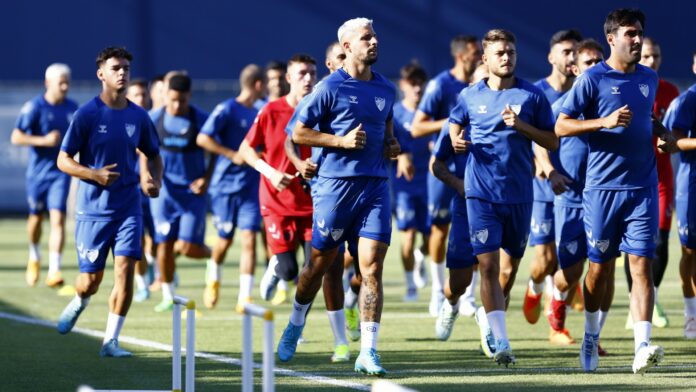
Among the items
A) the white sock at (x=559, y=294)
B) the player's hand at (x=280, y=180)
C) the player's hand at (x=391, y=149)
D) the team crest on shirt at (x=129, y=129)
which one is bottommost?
the white sock at (x=559, y=294)

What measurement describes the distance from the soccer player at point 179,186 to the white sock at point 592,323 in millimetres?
5903

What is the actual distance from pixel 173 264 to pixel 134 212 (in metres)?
3.66

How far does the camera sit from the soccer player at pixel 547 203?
13.1 metres

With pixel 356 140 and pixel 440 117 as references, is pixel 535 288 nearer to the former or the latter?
pixel 440 117

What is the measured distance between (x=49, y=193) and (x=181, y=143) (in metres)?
2.50

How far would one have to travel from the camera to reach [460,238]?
11961 mm

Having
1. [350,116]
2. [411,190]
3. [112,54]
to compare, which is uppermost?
[112,54]

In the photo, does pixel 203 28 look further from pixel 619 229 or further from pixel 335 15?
pixel 619 229

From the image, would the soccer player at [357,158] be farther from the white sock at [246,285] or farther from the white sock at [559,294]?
the white sock at [246,285]

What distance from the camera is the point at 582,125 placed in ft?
34.2

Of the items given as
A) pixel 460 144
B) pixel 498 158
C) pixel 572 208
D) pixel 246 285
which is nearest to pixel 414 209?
pixel 246 285

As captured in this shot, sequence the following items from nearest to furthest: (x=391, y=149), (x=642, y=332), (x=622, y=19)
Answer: (x=642, y=332)
(x=622, y=19)
(x=391, y=149)

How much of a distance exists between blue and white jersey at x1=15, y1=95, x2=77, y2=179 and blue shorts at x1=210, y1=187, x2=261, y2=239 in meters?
2.87

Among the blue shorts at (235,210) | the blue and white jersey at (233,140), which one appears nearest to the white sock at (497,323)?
the blue shorts at (235,210)
